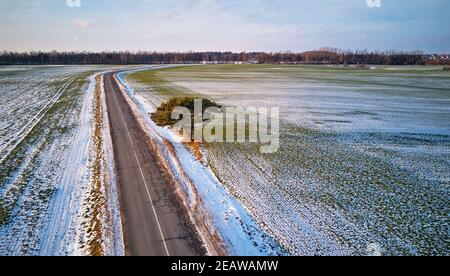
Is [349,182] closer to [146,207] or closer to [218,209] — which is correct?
[218,209]

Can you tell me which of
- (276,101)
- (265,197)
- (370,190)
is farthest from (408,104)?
(265,197)

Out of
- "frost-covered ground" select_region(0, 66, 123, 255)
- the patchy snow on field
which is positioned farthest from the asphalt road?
"frost-covered ground" select_region(0, 66, 123, 255)

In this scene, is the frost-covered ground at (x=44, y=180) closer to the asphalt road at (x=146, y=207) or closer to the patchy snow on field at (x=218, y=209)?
the asphalt road at (x=146, y=207)

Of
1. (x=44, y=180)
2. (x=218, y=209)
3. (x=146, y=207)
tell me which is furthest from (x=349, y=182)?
(x=44, y=180)

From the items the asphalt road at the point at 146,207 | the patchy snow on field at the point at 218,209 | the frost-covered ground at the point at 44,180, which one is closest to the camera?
the asphalt road at the point at 146,207

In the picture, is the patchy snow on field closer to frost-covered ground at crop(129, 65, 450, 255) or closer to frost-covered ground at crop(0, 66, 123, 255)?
frost-covered ground at crop(129, 65, 450, 255)

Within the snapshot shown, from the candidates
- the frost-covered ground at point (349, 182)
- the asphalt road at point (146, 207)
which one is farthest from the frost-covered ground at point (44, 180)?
the frost-covered ground at point (349, 182)
